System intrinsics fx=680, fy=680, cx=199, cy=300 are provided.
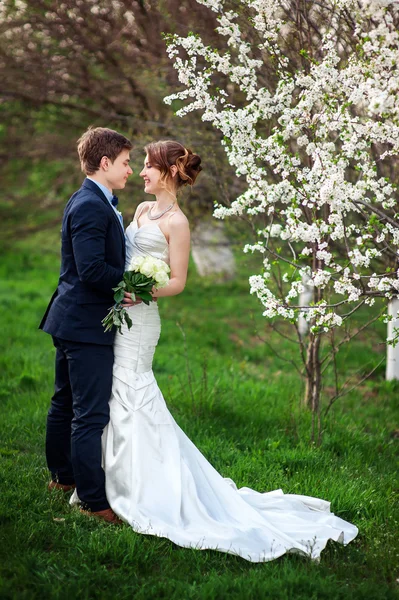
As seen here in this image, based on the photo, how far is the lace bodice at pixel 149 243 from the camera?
400cm

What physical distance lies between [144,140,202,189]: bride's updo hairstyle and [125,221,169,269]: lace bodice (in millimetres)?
306

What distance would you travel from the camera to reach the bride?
144 inches

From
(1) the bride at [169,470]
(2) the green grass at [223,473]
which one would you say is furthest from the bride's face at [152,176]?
(2) the green grass at [223,473]

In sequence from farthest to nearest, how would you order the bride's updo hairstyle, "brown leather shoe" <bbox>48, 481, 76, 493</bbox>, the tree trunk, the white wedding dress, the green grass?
the tree trunk
"brown leather shoe" <bbox>48, 481, 76, 493</bbox>
the bride's updo hairstyle
the white wedding dress
the green grass

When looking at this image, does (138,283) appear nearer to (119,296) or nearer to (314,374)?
(119,296)

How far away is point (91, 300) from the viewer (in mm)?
3873

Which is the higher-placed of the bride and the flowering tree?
the flowering tree

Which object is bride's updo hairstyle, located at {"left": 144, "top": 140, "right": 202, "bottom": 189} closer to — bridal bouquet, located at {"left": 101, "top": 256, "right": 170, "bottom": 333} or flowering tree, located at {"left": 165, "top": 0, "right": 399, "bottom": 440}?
flowering tree, located at {"left": 165, "top": 0, "right": 399, "bottom": 440}

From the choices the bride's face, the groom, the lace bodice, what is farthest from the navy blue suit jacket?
the bride's face

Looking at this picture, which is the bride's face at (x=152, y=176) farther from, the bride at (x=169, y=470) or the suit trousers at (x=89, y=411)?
the suit trousers at (x=89, y=411)

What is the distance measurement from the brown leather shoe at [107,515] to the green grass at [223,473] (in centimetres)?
7

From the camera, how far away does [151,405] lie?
3.96m

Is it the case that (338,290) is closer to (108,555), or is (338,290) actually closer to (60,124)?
(108,555)

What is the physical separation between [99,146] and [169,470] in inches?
74.8
